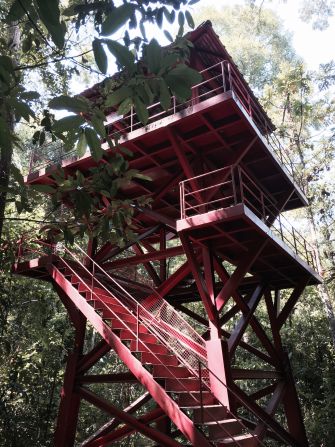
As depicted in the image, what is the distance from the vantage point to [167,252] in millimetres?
9961

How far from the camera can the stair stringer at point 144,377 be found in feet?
20.3

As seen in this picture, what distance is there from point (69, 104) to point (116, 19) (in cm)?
40

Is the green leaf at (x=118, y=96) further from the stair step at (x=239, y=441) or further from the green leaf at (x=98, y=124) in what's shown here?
the stair step at (x=239, y=441)

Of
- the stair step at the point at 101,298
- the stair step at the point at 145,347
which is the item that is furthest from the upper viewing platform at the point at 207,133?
the stair step at the point at 145,347

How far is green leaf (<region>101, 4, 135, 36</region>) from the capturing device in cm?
144

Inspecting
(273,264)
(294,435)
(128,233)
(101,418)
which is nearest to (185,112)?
(273,264)

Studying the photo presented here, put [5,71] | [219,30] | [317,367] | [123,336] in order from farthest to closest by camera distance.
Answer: [219,30] → [317,367] → [123,336] → [5,71]

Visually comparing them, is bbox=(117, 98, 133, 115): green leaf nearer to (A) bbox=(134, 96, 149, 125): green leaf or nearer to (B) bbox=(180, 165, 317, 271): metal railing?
(A) bbox=(134, 96, 149, 125): green leaf

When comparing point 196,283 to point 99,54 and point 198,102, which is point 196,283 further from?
point 99,54

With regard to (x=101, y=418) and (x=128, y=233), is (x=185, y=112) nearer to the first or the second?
(x=128, y=233)

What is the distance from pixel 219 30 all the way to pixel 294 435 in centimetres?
3155

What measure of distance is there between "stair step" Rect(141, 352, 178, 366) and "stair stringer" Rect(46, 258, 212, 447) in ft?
0.77

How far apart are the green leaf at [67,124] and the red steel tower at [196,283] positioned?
5438 mm

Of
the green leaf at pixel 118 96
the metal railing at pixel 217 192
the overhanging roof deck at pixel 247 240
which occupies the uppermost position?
the metal railing at pixel 217 192
